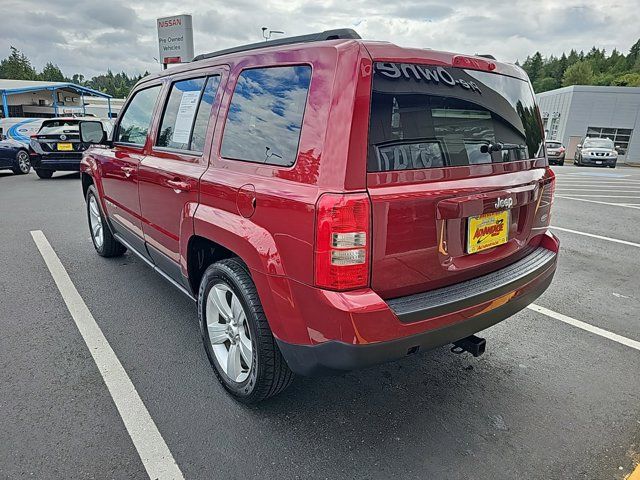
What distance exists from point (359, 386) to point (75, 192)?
9405 millimetres

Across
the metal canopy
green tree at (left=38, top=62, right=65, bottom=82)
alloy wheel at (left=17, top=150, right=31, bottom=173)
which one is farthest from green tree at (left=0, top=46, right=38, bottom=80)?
alloy wheel at (left=17, top=150, right=31, bottom=173)

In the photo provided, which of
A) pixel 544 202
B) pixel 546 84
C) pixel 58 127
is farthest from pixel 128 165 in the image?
pixel 546 84

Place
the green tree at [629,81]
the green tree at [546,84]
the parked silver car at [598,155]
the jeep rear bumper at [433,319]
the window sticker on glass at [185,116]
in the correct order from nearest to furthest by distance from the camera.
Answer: the jeep rear bumper at [433,319] → the window sticker on glass at [185,116] → the parked silver car at [598,155] → the green tree at [629,81] → the green tree at [546,84]

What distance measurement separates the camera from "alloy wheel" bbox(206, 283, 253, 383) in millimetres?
2461

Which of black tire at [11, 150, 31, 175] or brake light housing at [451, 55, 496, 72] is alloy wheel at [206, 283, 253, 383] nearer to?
brake light housing at [451, 55, 496, 72]

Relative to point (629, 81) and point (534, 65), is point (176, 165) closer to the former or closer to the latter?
point (629, 81)

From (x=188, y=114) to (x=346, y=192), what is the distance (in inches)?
63.7

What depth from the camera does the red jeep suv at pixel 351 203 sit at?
185cm

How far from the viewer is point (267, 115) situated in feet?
7.30

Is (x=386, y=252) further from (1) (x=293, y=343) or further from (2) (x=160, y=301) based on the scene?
(2) (x=160, y=301)

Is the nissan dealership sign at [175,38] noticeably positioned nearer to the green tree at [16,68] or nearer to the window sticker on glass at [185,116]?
the window sticker on glass at [185,116]

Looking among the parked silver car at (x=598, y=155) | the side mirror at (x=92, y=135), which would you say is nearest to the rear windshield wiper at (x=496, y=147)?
the side mirror at (x=92, y=135)

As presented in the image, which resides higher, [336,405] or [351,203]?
[351,203]

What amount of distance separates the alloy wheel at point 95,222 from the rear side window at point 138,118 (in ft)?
3.91
